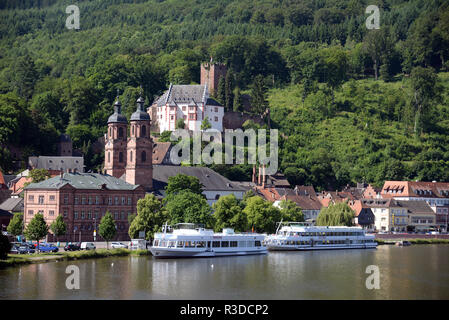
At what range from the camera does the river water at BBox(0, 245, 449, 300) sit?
5966 cm

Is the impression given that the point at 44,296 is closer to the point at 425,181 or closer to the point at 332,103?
the point at 425,181

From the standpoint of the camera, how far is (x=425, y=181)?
157 meters

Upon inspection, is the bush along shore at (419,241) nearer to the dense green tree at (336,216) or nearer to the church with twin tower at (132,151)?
the dense green tree at (336,216)

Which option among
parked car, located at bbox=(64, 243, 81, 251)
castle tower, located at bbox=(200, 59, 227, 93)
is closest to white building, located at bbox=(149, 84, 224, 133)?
castle tower, located at bbox=(200, 59, 227, 93)

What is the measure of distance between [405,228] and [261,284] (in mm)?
79653

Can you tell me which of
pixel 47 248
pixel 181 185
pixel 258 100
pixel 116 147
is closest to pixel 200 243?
pixel 47 248

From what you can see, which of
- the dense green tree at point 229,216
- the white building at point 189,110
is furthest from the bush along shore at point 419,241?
the white building at point 189,110

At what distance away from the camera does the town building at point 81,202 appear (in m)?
97.1

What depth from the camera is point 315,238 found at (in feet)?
345

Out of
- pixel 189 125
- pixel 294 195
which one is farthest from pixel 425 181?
pixel 189 125

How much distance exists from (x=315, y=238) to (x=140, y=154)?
87.8 feet

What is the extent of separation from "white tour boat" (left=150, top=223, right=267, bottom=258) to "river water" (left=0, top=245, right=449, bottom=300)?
152 cm

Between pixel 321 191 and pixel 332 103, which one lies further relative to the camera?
pixel 332 103

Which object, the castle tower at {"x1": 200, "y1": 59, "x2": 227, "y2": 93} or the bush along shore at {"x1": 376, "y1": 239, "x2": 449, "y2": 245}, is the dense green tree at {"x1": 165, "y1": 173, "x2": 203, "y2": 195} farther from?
the castle tower at {"x1": 200, "y1": 59, "x2": 227, "y2": 93}
